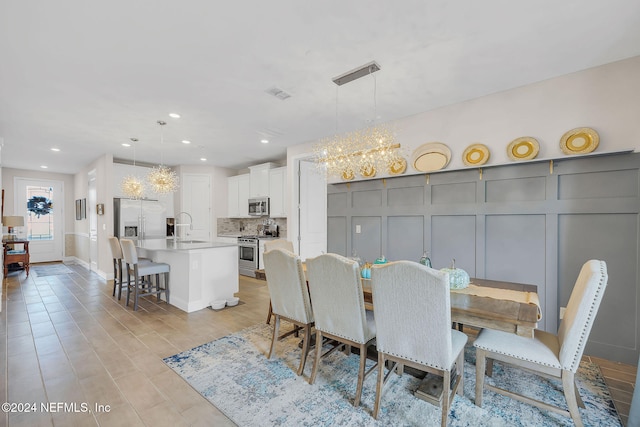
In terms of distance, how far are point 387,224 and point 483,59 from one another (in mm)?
2176

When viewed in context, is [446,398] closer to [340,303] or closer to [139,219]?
[340,303]

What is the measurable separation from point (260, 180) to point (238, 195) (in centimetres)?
101

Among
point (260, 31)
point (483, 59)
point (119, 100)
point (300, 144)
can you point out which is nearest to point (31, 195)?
point (119, 100)

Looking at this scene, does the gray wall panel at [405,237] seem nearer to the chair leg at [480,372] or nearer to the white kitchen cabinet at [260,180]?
the chair leg at [480,372]

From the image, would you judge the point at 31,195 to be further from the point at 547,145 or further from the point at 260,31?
the point at 547,145

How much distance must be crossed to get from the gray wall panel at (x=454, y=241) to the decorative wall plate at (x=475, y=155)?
62 centimetres

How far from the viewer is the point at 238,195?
7203mm

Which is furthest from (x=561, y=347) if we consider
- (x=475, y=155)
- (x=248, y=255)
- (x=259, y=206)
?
(x=259, y=206)

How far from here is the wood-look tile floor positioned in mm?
1888

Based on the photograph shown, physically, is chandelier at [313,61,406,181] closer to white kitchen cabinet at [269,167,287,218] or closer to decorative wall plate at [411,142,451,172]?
decorative wall plate at [411,142,451,172]

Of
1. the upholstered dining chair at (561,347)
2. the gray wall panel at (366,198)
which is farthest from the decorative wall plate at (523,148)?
the gray wall panel at (366,198)

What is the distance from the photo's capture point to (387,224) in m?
4.02

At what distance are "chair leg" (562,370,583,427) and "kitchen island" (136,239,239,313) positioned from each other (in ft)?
12.3

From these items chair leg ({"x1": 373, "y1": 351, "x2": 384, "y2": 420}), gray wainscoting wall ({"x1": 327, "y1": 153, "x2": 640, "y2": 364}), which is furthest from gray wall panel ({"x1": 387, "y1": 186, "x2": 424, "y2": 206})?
chair leg ({"x1": 373, "y1": 351, "x2": 384, "y2": 420})
